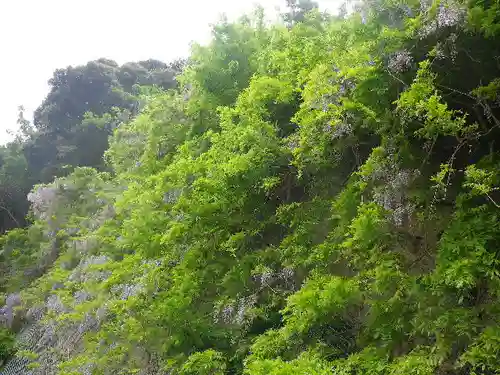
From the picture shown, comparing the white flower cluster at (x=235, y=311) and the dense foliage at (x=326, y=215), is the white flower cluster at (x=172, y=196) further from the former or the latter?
the white flower cluster at (x=235, y=311)

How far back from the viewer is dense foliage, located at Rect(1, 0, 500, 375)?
3621 mm

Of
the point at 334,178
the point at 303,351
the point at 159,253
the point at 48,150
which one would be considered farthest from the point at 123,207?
the point at 48,150

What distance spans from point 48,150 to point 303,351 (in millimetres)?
18110

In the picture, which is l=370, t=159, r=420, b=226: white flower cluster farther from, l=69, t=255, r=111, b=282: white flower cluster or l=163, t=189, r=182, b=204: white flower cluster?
l=69, t=255, r=111, b=282: white flower cluster

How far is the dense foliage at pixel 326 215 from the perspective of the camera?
3621 mm

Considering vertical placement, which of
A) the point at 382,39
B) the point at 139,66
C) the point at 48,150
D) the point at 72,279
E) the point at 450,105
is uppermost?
the point at 139,66

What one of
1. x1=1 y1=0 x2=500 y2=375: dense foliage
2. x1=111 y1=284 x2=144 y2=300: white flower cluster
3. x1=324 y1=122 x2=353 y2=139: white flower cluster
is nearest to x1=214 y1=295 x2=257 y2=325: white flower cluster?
x1=1 y1=0 x2=500 y2=375: dense foliage

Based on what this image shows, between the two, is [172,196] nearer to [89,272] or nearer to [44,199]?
[89,272]

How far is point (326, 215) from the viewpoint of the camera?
5.20 meters

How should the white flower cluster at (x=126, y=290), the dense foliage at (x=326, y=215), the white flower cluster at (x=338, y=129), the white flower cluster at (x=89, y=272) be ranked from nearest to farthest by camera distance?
the dense foliage at (x=326, y=215)
the white flower cluster at (x=338, y=129)
the white flower cluster at (x=126, y=290)
the white flower cluster at (x=89, y=272)

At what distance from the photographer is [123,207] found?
26.6 feet

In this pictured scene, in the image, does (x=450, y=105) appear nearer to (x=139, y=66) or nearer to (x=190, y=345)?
(x=190, y=345)

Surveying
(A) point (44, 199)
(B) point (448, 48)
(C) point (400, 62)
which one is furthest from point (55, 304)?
(B) point (448, 48)

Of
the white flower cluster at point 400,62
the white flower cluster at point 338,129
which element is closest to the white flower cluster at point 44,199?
the white flower cluster at point 338,129
